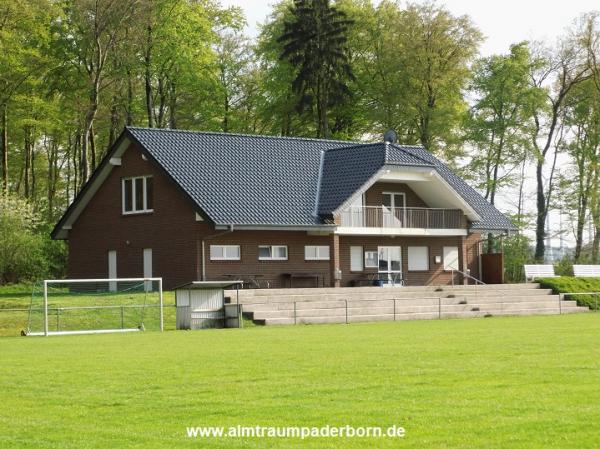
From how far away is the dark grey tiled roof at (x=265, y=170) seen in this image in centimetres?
4550

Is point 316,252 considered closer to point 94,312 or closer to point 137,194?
point 137,194

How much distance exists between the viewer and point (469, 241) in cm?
5394

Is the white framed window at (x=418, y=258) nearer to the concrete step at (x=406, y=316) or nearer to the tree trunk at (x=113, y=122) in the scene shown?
the concrete step at (x=406, y=316)

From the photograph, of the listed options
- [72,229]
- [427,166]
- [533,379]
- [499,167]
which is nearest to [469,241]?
[427,166]

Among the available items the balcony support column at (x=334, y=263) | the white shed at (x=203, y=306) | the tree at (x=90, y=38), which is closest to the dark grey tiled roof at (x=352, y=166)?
the balcony support column at (x=334, y=263)

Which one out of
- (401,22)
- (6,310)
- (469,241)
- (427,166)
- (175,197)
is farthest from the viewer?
(401,22)

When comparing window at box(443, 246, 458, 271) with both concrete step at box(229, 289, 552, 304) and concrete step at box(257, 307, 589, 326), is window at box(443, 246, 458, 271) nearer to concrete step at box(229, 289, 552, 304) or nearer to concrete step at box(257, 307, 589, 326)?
concrete step at box(229, 289, 552, 304)

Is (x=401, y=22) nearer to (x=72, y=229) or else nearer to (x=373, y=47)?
(x=373, y=47)

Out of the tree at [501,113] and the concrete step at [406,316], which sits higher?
the tree at [501,113]

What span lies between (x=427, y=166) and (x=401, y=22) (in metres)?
19.5

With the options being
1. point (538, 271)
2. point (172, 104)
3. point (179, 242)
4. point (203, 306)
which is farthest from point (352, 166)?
point (172, 104)

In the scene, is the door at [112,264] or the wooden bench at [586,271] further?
the wooden bench at [586,271]

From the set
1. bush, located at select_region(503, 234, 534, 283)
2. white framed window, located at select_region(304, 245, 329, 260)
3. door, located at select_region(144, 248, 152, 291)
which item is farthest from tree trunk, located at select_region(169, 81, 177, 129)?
white framed window, located at select_region(304, 245, 329, 260)

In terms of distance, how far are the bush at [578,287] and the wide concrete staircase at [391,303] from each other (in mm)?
835
